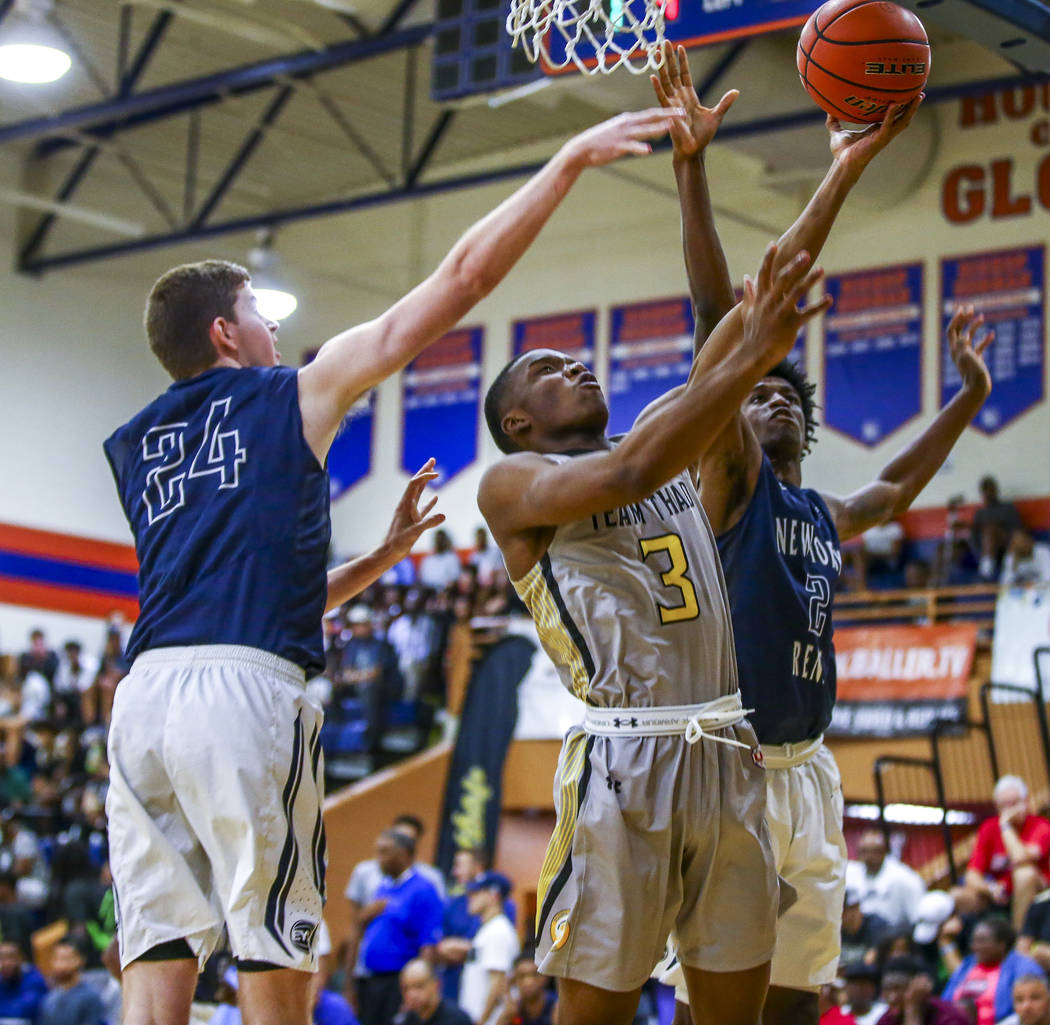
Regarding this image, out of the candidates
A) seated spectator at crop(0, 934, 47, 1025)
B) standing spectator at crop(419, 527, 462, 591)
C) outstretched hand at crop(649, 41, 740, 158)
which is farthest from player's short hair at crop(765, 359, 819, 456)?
standing spectator at crop(419, 527, 462, 591)

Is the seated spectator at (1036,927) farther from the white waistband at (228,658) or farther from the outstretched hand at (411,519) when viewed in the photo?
the white waistband at (228,658)

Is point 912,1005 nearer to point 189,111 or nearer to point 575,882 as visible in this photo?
point 575,882

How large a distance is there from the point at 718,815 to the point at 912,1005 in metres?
4.82

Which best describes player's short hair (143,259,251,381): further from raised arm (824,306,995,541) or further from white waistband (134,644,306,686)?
raised arm (824,306,995,541)

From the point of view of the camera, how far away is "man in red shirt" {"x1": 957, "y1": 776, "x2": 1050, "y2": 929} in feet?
34.3

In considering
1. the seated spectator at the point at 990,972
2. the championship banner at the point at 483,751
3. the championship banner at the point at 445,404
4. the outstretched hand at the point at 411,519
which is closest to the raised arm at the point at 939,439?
the outstretched hand at the point at 411,519

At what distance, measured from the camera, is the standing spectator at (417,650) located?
686 inches

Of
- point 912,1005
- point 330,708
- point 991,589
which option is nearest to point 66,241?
point 330,708

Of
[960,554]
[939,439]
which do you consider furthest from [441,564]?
[939,439]

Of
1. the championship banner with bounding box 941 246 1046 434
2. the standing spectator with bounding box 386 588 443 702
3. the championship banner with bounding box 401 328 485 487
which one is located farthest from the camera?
the championship banner with bounding box 401 328 485 487

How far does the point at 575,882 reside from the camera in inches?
148

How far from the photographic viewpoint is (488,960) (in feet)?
36.2

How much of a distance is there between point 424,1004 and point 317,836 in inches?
248

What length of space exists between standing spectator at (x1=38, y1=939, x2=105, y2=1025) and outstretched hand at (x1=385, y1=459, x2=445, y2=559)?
7399mm
